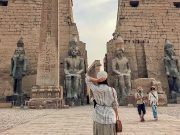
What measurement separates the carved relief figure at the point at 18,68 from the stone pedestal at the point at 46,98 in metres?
3.27

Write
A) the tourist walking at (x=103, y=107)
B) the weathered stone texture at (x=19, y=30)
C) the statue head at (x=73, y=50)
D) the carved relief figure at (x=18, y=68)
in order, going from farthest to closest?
the weathered stone texture at (x=19, y=30) → the statue head at (x=73, y=50) → the carved relief figure at (x=18, y=68) → the tourist walking at (x=103, y=107)

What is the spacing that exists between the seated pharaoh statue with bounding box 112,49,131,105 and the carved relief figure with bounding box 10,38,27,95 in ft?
14.1

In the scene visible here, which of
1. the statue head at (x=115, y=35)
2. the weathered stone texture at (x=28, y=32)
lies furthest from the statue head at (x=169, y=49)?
the weathered stone texture at (x=28, y=32)

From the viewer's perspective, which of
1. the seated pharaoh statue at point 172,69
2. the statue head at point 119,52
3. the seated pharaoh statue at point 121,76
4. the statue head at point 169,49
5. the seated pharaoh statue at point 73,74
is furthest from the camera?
the statue head at point 169,49

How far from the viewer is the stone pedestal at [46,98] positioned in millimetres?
10594

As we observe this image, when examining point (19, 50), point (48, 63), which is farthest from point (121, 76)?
point (19, 50)

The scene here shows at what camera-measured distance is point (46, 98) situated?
35.5 ft

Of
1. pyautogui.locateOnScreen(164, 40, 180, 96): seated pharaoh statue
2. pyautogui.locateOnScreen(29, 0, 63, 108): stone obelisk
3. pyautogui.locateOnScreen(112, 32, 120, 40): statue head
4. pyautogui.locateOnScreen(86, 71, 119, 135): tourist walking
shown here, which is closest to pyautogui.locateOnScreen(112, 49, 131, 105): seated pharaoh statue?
pyautogui.locateOnScreen(112, 32, 120, 40): statue head

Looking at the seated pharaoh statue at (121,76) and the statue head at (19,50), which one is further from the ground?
the statue head at (19,50)

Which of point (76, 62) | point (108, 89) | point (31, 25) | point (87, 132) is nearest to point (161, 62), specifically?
point (76, 62)

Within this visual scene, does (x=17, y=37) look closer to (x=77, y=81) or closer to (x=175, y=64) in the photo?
(x=77, y=81)

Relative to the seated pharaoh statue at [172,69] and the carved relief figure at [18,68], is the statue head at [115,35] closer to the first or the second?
the seated pharaoh statue at [172,69]

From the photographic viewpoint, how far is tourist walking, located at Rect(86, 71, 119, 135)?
2.84 meters

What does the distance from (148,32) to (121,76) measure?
13.1 ft
